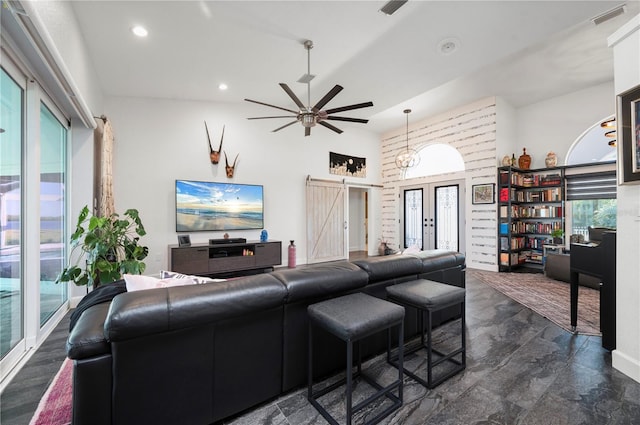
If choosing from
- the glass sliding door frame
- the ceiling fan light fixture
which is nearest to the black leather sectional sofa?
the glass sliding door frame

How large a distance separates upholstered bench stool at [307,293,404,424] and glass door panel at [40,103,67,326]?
2.82 m

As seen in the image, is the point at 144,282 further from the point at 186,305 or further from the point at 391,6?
the point at 391,6

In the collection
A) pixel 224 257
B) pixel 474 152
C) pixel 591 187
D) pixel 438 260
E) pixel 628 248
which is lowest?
pixel 224 257

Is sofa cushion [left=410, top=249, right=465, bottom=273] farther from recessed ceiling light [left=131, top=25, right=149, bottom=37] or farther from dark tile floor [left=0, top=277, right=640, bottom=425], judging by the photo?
recessed ceiling light [left=131, top=25, right=149, bottom=37]

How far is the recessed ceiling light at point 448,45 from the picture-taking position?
337cm

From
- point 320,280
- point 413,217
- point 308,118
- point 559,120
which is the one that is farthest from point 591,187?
point 320,280

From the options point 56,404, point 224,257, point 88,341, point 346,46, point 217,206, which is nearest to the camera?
point 88,341

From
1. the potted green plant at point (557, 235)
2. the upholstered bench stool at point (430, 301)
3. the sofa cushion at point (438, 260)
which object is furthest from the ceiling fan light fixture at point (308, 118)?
the potted green plant at point (557, 235)

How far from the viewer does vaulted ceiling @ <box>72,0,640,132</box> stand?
2814mm

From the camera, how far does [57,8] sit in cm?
218

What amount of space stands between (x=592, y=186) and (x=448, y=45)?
157 inches

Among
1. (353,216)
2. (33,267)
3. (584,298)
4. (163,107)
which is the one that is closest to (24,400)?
(33,267)

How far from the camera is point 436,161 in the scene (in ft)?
22.3

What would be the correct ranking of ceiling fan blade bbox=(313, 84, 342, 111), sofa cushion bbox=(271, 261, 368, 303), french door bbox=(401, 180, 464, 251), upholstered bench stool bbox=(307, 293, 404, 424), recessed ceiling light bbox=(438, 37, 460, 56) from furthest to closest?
french door bbox=(401, 180, 464, 251) → recessed ceiling light bbox=(438, 37, 460, 56) → ceiling fan blade bbox=(313, 84, 342, 111) → sofa cushion bbox=(271, 261, 368, 303) → upholstered bench stool bbox=(307, 293, 404, 424)
